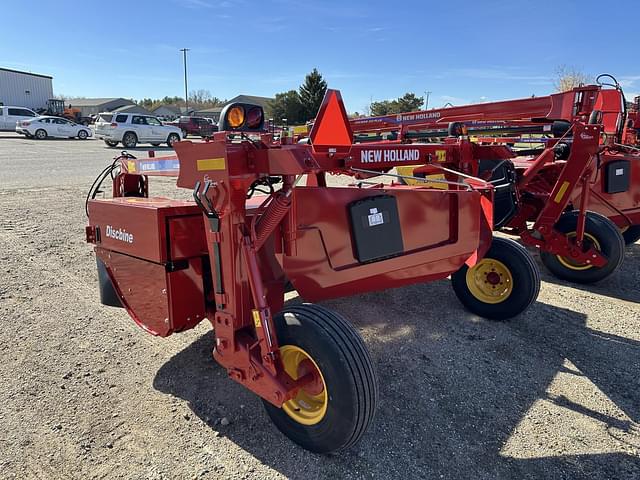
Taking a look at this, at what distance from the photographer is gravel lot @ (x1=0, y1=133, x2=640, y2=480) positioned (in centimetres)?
233

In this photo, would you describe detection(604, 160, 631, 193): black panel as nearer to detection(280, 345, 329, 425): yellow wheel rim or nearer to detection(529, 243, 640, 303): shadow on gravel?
detection(529, 243, 640, 303): shadow on gravel

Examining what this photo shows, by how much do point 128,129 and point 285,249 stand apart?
21.4 meters

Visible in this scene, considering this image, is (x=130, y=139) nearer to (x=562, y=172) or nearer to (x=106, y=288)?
(x=106, y=288)

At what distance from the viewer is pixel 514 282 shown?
381 cm

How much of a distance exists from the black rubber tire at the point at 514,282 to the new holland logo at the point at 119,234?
106 inches

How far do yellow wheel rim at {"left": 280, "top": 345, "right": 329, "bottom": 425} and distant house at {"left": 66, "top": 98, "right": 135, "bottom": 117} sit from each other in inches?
3185

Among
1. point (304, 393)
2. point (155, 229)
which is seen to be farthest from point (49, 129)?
point (304, 393)

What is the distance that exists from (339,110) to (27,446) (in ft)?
7.98

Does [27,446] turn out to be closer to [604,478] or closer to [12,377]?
[12,377]

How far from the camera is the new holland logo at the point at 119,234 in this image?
2.84m

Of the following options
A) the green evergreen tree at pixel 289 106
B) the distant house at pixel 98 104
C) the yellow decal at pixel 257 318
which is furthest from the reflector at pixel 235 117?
the distant house at pixel 98 104

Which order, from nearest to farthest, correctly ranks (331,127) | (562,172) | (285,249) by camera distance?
(285,249) → (331,127) → (562,172)

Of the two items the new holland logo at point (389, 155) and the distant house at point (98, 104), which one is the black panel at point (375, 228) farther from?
the distant house at point (98, 104)

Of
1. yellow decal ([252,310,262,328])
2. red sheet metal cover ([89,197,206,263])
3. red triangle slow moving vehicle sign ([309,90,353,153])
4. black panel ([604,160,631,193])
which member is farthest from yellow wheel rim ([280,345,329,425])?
black panel ([604,160,631,193])
